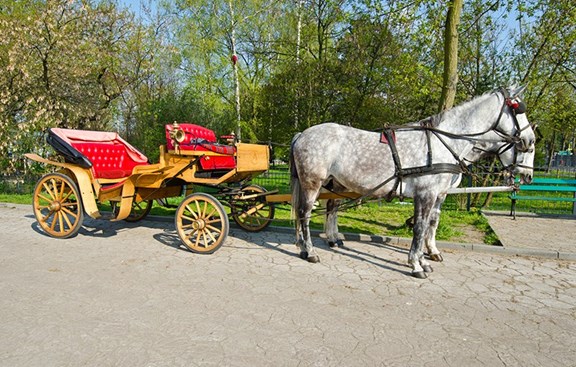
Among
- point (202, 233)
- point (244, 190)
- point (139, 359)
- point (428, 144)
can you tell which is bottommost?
point (139, 359)

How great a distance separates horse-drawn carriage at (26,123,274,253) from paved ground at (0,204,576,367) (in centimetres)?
51

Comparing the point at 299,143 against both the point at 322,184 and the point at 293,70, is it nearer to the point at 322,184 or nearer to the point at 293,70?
the point at 322,184

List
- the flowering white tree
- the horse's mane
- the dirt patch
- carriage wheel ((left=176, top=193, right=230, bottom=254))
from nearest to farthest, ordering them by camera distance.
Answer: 1. the horse's mane
2. carriage wheel ((left=176, top=193, right=230, bottom=254))
3. the dirt patch
4. the flowering white tree

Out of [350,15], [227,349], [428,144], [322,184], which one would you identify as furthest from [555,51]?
[227,349]

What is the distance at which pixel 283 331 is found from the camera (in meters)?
3.24

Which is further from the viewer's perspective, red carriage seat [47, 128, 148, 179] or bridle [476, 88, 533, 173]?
red carriage seat [47, 128, 148, 179]

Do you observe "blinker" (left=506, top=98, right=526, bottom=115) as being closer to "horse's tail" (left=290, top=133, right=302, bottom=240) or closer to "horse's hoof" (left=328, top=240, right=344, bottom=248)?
"horse's tail" (left=290, top=133, right=302, bottom=240)

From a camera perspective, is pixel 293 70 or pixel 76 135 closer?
pixel 76 135

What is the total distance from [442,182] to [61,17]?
11.8m

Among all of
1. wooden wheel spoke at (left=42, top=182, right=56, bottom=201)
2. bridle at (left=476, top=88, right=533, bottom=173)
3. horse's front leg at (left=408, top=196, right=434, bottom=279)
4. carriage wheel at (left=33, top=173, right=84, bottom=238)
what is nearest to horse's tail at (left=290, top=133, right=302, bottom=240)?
horse's front leg at (left=408, top=196, right=434, bottom=279)

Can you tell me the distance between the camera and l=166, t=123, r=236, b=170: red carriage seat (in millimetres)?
5492

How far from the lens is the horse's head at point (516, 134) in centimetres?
458

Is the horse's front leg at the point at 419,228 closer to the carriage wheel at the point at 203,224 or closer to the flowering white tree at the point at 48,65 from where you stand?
the carriage wheel at the point at 203,224

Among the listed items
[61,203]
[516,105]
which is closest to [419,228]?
[516,105]
